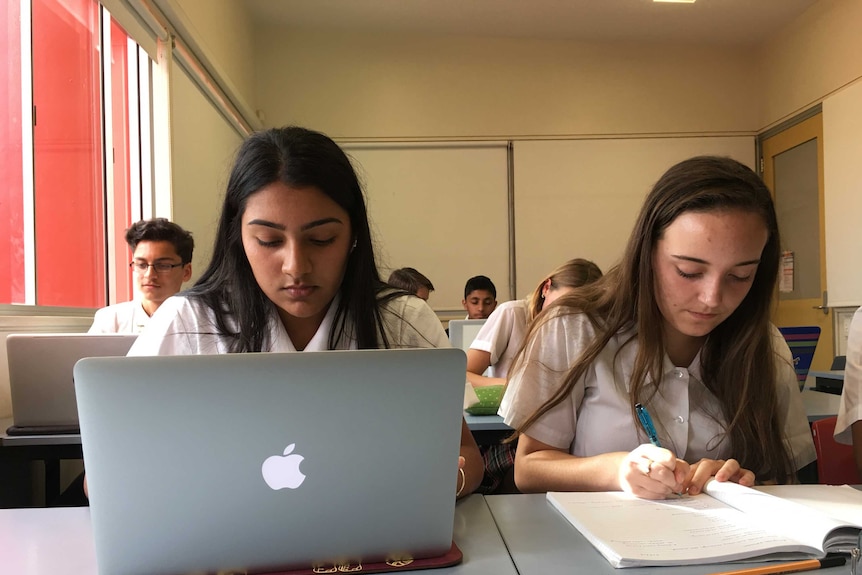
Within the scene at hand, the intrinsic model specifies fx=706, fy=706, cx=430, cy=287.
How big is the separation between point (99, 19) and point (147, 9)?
0.21 meters

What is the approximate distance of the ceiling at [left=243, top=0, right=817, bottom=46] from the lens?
5.14 meters

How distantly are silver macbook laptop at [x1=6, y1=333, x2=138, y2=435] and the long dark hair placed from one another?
0.45 metres

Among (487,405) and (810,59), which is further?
(810,59)

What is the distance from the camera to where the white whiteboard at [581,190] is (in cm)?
580

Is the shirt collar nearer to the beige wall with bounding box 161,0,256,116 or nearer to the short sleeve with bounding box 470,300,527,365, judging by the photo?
the short sleeve with bounding box 470,300,527,365

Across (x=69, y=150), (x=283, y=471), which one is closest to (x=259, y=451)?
(x=283, y=471)

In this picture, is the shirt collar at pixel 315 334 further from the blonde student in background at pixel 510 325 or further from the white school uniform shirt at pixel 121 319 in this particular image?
the white school uniform shirt at pixel 121 319

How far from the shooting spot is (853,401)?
145cm

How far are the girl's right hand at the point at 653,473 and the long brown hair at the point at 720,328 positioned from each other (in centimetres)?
30

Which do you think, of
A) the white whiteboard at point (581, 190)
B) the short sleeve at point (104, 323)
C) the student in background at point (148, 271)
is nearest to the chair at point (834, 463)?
the student in background at point (148, 271)

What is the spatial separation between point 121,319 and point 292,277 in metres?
1.98

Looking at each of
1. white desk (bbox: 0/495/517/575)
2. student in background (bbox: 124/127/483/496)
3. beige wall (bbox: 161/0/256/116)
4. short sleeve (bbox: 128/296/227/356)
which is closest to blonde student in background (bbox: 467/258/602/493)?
student in background (bbox: 124/127/483/496)

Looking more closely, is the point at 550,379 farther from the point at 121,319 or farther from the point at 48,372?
the point at 121,319

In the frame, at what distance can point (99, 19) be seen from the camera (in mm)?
3133
